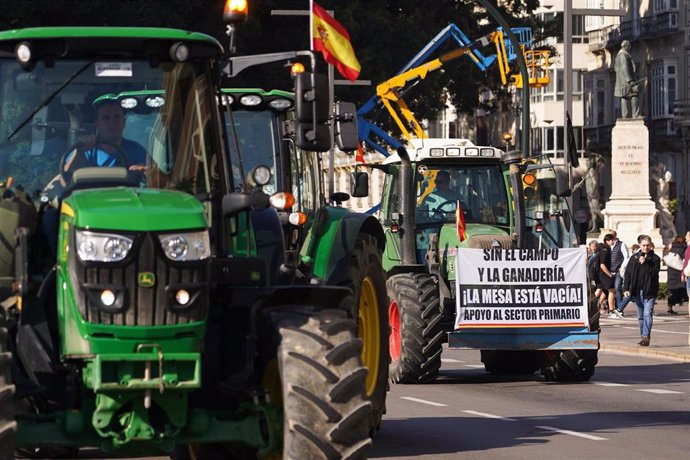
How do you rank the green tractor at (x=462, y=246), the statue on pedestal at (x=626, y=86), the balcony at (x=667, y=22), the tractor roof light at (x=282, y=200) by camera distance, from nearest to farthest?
the tractor roof light at (x=282, y=200) < the green tractor at (x=462, y=246) < the statue on pedestal at (x=626, y=86) < the balcony at (x=667, y=22)

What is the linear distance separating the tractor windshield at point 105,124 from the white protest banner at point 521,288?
12.3 m

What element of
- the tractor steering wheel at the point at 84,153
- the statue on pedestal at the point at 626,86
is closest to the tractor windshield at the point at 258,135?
the tractor steering wheel at the point at 84,153

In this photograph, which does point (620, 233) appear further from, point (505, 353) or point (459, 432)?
point (459, 432)

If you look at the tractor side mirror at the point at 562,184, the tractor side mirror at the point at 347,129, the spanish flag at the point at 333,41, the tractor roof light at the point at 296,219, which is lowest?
the tractor roof light at the point at 296,219

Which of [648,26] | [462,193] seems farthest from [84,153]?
[648,26]

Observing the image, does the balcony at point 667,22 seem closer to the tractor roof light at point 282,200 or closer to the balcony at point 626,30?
the balcony at point 626,30

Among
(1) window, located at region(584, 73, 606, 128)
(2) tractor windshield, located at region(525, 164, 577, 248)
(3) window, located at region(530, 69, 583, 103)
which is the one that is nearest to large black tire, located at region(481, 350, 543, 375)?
(2) tractor windshield, located at region(525, 164, 577, 248)

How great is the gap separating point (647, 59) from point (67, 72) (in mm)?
77341

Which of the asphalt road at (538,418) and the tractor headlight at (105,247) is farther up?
the tractor headlight at (105,247)

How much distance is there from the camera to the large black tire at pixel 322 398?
355 inches

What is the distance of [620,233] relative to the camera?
57.6 m

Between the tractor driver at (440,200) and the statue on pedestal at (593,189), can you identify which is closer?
the tractor driver at (440,200)

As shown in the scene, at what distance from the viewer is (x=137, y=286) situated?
8742 mm

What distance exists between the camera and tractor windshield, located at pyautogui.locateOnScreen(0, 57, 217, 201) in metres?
9.77
